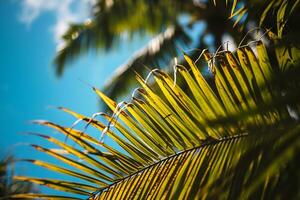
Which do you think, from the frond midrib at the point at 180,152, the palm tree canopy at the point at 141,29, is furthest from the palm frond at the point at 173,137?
the palm tree canopy at the point at 141,29

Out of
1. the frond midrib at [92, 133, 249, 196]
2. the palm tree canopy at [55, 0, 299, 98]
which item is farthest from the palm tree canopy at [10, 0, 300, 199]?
the palm tree canopy at [55, 0, 299, 98]

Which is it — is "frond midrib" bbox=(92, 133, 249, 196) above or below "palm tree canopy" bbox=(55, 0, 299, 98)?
above

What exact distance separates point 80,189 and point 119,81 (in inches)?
245

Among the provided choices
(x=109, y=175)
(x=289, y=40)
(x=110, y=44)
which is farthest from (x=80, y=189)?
(x=110, y=44)

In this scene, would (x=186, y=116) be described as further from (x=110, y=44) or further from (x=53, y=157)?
(x=110, y=44)

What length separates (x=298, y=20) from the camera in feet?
5.00

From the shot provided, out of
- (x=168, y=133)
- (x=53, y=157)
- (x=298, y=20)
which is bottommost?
(x=298, y=20)

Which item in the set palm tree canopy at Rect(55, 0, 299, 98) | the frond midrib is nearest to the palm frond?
the frond midrib

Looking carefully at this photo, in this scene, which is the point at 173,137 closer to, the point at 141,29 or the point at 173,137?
the point at 173,137

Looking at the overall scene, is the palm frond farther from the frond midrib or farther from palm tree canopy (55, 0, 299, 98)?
palm tree canopy (55, 0, 299, 98)

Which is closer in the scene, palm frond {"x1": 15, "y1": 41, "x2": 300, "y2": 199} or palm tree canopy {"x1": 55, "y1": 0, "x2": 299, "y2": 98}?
palm frond {"x1": 15, "y1": 41, "x2": 300, "y2": 199}

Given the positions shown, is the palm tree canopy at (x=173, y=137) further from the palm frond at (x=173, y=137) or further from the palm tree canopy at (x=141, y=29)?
the palm tree canopy at (x=141, y=29)

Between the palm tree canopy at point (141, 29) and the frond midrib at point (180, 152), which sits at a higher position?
the frond midrib at point (180, 152)

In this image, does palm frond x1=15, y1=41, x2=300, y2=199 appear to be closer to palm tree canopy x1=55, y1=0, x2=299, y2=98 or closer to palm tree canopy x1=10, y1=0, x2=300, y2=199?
palm tree canopy x1=10, y1=0, x2=300, y2=199
